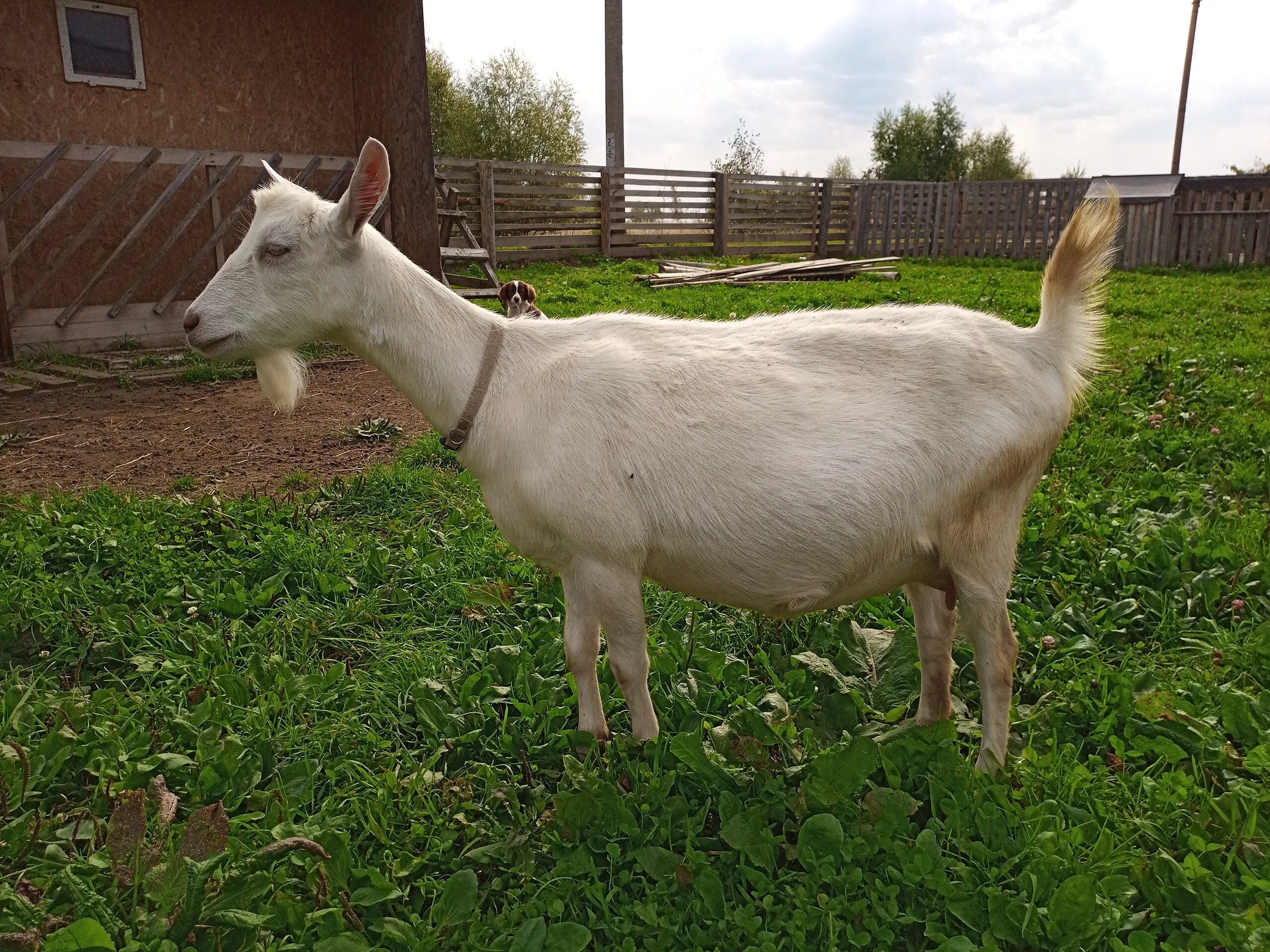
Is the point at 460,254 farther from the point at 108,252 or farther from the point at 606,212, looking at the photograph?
the point at 606,212

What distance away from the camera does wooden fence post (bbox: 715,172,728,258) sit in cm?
1842

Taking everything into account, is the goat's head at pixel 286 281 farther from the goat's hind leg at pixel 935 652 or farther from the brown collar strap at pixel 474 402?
the goat's hind leg at pixel 935 652

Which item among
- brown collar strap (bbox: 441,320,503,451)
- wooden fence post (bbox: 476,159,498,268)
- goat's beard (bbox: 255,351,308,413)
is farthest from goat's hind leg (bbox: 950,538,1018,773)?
wooden fence post (bbox: 476,159,498,268)

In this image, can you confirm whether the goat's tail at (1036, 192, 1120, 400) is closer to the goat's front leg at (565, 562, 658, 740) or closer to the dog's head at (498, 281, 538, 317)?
the goat's front leg at (565, 562, 658, 740)

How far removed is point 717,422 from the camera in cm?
246

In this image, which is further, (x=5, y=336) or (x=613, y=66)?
(x=613, y=66)

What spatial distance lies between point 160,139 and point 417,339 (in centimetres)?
816

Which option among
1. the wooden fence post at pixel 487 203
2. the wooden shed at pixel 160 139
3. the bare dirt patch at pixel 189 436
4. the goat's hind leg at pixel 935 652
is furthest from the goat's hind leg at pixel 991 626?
the wooden fence post at pixel 487 203

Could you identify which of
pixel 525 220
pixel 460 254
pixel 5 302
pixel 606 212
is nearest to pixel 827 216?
pixel 606 212

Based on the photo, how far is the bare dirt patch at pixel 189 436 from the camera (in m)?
4.89

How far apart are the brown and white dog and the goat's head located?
66cm

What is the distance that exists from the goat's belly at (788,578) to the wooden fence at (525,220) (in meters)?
5.12

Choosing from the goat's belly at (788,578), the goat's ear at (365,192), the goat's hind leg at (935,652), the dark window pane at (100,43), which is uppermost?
the dark window pane at (100,43)

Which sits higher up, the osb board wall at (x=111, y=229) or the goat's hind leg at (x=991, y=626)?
the osb board wall at (x=111, y=229)
